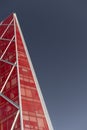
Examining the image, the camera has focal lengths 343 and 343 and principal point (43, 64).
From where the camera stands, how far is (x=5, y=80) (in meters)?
47.4

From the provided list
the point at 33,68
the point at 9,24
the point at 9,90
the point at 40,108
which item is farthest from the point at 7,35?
the point at 40,108

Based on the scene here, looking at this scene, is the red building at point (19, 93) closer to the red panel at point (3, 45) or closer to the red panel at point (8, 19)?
the red panel at point (3, 45)

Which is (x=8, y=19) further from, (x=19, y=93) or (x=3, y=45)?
(x=19, y=93)

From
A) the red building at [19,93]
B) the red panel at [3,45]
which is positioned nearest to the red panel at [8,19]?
the red panel at [3,45]

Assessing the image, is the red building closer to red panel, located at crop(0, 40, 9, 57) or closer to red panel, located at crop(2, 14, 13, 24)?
red panel, located at crop(0, 40, 9, 57)

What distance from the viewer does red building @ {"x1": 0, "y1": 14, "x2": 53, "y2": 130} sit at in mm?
39894

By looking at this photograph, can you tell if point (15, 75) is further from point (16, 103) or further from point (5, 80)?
point (16, 103)

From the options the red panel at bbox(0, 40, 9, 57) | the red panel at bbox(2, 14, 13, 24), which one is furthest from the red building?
the red panel at bbox(2, 14, 13, 24)

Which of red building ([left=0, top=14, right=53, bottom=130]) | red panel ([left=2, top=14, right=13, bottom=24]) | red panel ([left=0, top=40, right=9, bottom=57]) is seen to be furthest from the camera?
red panel ([left=2, top=14, right=13, bottom=24])

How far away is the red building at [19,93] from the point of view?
39.9m

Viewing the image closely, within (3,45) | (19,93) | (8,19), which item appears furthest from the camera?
(8,19)

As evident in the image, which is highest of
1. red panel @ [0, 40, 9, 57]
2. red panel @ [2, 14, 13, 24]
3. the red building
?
red panel @ [2, 14, 13, 24]

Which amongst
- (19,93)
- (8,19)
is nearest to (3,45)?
(8,19)

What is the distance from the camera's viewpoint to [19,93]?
43406 mm
